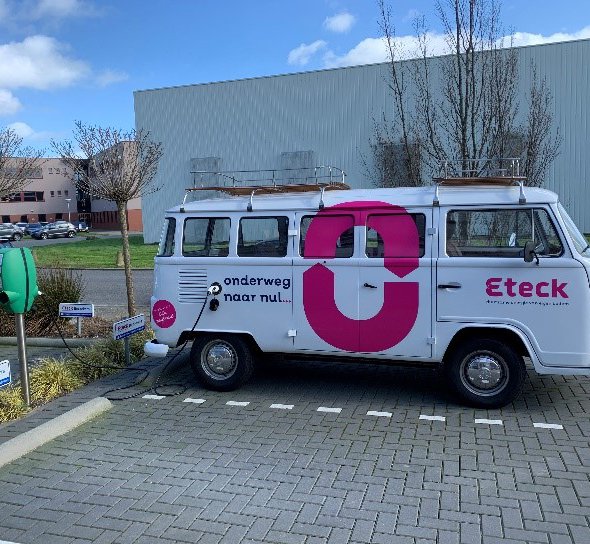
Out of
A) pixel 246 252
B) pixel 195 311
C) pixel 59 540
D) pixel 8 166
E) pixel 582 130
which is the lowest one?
pixel 59 540

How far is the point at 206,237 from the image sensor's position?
7176mm

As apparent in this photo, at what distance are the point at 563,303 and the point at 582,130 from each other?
25749mm

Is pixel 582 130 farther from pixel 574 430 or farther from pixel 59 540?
pixel 59 540

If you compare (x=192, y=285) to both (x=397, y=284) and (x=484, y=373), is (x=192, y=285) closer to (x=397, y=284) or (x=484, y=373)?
(x=397, y=284)

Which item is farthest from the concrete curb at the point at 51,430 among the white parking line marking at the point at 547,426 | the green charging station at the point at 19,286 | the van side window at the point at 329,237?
the white parking line marking at the point at 547,426

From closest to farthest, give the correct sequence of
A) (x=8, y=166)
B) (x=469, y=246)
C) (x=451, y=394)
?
(x=469, y=246), (x=451, y=394), (x=8, y=166)

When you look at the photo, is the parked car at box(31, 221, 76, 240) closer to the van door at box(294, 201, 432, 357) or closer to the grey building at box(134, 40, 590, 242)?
the grey building at box(134, 40, 590, 242)

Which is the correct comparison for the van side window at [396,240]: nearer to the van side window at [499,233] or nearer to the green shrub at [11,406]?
the van side window at [499,233]

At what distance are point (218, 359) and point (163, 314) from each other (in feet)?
2.86

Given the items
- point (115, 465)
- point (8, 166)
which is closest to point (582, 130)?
point (8, 166)

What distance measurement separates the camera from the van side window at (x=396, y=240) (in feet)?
20.7

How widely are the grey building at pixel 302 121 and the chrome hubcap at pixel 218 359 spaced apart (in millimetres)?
22519

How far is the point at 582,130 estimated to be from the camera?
28172mm

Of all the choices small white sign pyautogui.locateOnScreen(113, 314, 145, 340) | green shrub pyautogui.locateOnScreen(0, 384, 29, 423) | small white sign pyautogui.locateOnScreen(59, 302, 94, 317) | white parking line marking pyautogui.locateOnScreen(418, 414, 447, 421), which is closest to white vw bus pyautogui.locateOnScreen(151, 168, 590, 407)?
white parking line marking pyautogui.locateOnScreen(418, 414, 447, 421)
